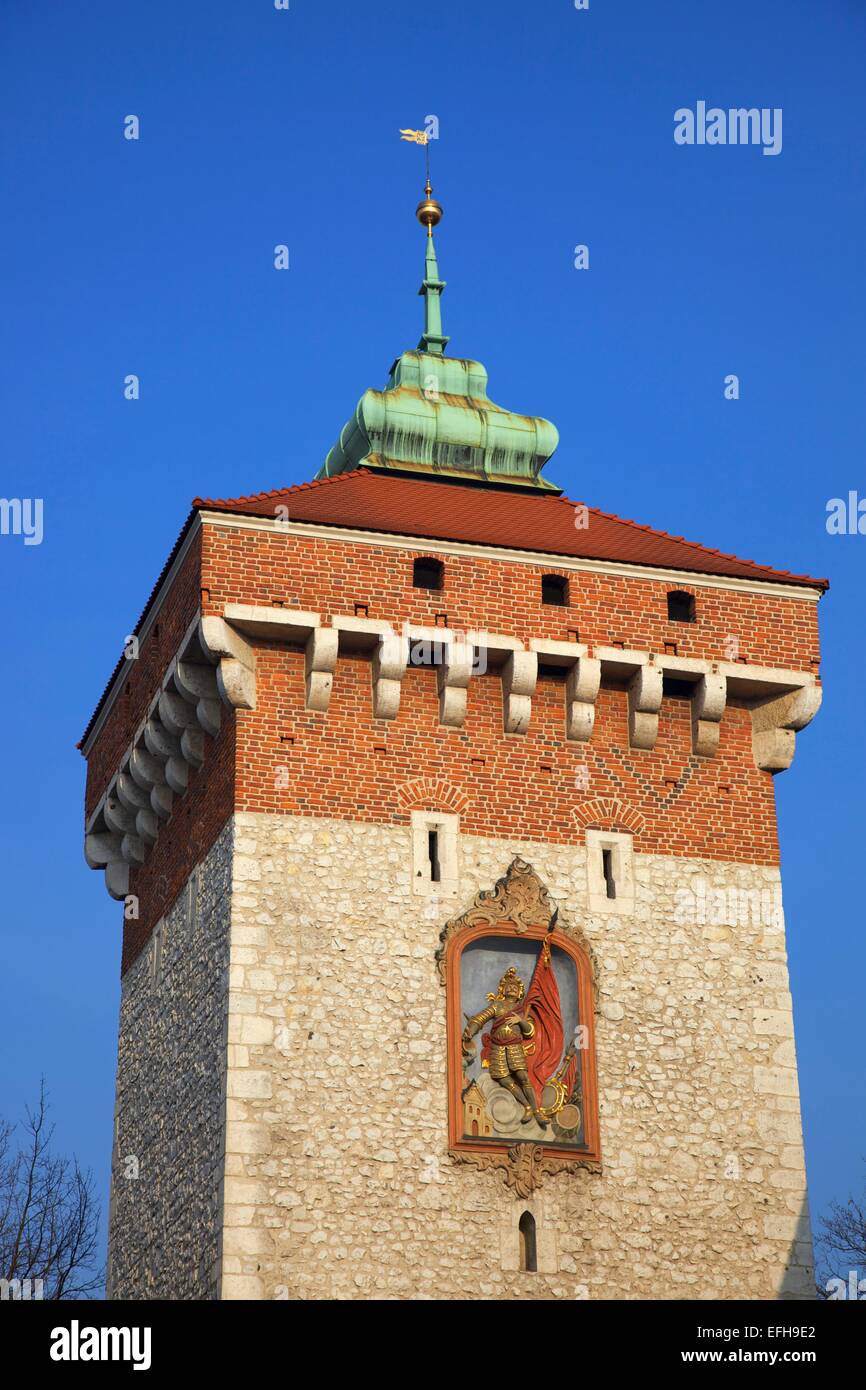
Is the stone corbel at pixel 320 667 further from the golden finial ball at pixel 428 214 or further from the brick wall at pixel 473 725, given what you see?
the golden finial ball at pixel 428 214

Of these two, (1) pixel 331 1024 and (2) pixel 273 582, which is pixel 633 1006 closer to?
(1) pixel 331 1024

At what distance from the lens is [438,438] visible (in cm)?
3072

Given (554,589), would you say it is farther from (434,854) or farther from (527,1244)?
(527,1244)

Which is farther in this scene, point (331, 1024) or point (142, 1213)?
point (142, 1213)

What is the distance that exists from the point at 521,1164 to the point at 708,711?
5433mm

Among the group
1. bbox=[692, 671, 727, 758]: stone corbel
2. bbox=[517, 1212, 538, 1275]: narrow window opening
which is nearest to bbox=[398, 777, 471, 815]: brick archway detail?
bbox=[692, 671, 727, 758]: stone corbel

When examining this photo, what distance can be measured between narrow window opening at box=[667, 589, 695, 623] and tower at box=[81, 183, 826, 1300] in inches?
1.2

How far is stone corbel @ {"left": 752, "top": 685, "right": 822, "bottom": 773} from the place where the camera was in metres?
27.8

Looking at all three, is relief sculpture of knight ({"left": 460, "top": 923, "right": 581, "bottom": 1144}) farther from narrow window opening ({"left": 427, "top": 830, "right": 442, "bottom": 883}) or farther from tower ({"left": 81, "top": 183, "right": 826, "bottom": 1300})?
narrow window opening ({"left": 427, "top": 830, "right": 442, "bottom": 883})

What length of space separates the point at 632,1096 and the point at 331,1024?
125 inches

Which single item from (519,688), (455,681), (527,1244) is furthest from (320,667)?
(527,1244)

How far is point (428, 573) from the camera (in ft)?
89.2

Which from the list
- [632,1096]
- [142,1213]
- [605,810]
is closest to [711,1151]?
[632,1096]

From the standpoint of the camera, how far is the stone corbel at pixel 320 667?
86.0ft
